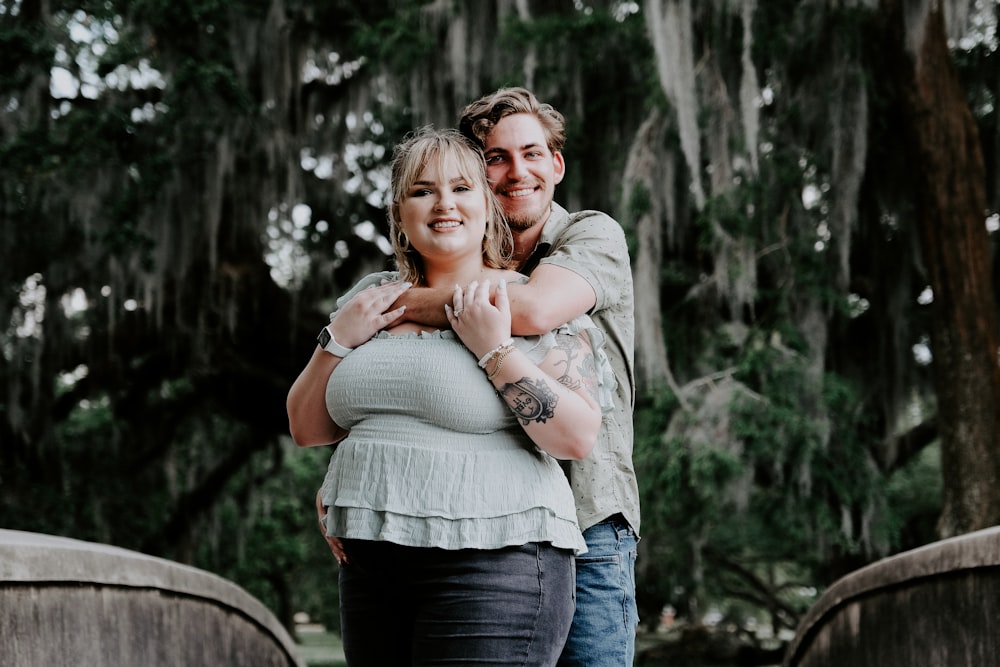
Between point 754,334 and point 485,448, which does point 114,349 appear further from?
point 485,448

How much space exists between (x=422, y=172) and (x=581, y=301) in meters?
0.32

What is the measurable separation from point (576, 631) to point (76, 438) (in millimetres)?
9541

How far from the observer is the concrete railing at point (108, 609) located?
82.1 inches

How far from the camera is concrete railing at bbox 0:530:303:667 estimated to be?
2.09 meters

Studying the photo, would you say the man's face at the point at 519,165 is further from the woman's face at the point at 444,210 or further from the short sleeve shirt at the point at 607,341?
the woman's face at the point at 444,210

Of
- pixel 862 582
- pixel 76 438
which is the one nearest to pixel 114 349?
pixel 76 438

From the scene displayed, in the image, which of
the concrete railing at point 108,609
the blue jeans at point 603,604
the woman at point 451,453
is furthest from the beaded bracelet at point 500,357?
the concrete railing at point 108,609

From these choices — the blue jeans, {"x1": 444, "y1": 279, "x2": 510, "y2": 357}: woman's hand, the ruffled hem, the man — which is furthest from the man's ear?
the ruffled hem

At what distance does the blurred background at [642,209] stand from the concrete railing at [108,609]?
409 cm

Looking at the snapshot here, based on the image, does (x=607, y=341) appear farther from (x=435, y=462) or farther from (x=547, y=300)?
(x=435, y=462)

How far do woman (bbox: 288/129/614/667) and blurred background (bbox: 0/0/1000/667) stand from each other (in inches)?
187

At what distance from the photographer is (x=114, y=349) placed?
8.82m

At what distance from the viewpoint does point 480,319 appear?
62.9 inches

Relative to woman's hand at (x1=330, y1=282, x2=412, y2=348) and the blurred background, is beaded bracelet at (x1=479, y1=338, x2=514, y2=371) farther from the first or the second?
the blurred background
